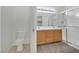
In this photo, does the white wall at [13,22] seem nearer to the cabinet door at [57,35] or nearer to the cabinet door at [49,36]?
the cabinet door at [49,36]

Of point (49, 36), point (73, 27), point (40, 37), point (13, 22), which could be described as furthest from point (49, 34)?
point (13, 22)

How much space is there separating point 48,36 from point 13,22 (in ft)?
1.77

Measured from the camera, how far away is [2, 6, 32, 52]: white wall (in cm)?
154

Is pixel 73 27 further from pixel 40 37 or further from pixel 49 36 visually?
pixel 40 37

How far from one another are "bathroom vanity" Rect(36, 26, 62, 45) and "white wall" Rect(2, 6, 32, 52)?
6.8 inches

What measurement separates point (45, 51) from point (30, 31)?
36 cm

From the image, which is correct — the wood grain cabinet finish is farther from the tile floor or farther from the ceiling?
the ceiling

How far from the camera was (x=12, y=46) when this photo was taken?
155 centimetres

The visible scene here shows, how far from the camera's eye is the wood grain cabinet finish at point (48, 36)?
1.57 m

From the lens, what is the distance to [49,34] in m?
1.59
